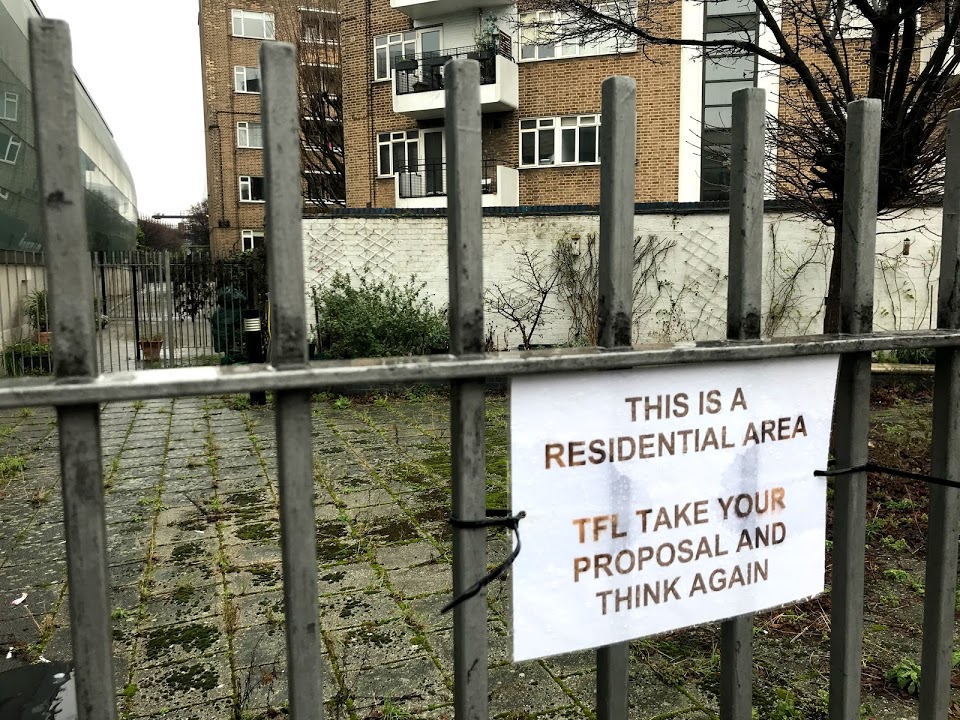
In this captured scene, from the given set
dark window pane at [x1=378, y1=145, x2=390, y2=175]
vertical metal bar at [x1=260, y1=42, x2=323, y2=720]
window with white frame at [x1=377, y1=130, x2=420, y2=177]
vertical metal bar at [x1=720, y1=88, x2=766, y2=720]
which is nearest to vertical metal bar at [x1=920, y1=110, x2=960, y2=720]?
vertical metal bar at [x1=720, y1=88, x2=766, y2=720]

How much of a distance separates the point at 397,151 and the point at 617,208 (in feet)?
81.1

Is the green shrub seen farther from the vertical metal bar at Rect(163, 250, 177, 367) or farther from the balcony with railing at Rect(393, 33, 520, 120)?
the balcony with railing at Rect(393, 33, 520, 120)

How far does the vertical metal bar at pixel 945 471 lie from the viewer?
1.86 m

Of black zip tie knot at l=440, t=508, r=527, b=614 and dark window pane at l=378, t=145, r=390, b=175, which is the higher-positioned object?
dark window pane at l=378, t=145, r=390, b=175

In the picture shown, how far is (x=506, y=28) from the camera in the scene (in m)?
22.8

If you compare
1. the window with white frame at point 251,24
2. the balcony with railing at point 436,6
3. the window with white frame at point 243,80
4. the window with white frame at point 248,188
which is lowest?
the window with white frame at point 248,188

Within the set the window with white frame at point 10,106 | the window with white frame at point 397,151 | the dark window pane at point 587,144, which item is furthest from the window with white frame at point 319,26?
the window with white frame at point 10,106

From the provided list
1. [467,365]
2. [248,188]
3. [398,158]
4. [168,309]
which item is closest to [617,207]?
[467,365]

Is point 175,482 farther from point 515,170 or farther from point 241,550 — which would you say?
point 515,170

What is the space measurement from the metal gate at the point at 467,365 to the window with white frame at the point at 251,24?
129 ft

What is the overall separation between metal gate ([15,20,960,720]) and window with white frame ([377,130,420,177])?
23.7m

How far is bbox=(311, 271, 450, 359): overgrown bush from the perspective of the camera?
11.9 m

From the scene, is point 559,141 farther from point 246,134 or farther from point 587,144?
point 246,134

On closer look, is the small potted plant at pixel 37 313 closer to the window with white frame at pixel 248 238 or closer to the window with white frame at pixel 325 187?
the window with white frame at pixel 325 187
